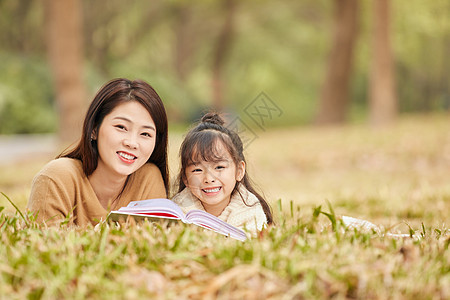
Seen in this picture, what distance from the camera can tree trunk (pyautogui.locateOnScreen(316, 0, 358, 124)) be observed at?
18031 mm

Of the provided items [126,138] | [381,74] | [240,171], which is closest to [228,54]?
[381,74]

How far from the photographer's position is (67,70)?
1230 centimetres

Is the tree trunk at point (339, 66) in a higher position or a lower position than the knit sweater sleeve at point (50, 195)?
higher

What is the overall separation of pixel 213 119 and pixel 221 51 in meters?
22.7

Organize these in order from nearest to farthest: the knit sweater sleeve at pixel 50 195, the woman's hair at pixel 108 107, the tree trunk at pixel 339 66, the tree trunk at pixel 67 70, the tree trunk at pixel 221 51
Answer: the knit sweater sleeve at pixel 50 195 → the woman's hair at pixel 108 107 → the tree trunk at pixel 67 70 → the tree trunk at pixel 339 66 → the tree trunk at pixel 221 51

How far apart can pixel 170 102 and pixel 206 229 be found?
21.1 m

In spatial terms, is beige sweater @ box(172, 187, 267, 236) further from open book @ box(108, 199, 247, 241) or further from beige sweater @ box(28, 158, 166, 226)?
open book @ box(108, 199, 247, 241)

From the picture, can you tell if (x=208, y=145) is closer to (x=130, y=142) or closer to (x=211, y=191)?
(x=211, y=191)

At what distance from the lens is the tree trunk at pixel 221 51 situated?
2320 cm

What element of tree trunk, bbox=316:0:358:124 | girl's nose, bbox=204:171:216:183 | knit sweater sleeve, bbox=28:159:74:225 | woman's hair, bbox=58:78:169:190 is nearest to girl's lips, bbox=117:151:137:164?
woman's hair, bbox=58:78:169:190

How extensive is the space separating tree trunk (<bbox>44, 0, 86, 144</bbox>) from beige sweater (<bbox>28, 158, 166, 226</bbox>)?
9.05 metres

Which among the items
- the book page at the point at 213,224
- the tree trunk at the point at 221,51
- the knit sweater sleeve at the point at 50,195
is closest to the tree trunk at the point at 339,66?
the tree trunk at the point at 221,51

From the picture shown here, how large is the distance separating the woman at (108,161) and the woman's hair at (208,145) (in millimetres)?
175

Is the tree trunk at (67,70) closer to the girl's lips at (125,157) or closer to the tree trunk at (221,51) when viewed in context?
the girl's lips at (125,157)
